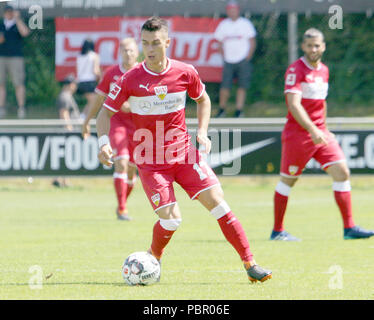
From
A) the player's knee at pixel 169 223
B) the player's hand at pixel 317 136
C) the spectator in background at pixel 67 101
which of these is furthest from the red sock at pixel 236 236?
the spectator in background at pixel 67 101

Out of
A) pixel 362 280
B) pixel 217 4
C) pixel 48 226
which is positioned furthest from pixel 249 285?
pixel 217 4

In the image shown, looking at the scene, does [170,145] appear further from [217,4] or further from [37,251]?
[217,4]

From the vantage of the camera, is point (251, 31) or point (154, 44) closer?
Answer: point (154, 44)

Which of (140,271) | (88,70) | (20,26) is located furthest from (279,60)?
(140,271)

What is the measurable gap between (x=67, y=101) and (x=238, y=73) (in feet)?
12.0

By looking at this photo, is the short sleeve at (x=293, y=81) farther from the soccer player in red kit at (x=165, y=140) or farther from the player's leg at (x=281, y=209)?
the soccer player in red kit at (x=165, y=140)

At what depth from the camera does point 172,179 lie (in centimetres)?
730

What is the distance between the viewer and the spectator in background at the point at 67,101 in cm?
1775

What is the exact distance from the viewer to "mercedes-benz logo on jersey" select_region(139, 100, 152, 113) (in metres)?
7.23

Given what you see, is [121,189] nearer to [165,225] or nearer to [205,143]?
[165,225]

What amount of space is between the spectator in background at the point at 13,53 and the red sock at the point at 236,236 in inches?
472

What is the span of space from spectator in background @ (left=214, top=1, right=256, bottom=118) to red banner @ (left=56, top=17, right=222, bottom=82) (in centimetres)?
40

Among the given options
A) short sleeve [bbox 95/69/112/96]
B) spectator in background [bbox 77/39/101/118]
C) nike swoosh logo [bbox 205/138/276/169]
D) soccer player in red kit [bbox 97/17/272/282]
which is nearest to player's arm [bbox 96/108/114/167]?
soccer player in red kit [bbox 97/17/272/282]
